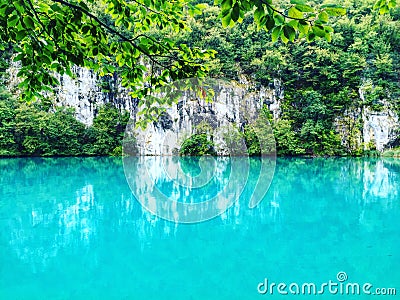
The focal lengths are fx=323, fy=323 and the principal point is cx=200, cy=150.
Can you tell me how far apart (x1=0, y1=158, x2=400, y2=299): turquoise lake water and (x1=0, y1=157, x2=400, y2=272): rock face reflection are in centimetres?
3

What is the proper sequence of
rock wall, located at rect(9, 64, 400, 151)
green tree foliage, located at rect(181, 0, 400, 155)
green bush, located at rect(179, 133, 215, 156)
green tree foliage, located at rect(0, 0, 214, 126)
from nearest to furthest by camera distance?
green tree foliage, located at rect(0, 0, 214, 126) → green bush, located at rect(179, 133, 215, 156) → rock wall, located at rect(9, 64, 400, 151) → green tree foliage, located at rect(181, 0, 400, 155)

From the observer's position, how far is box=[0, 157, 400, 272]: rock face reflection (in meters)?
5.68

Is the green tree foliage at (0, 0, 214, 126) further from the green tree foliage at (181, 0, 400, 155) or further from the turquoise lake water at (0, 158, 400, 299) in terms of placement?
the green tree foliage at (181, 0, 400, 155)

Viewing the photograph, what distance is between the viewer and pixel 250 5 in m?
1.12

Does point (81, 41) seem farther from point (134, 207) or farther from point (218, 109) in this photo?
point (218, 109)

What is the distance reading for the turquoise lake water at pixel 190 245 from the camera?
Result: 13.3ft

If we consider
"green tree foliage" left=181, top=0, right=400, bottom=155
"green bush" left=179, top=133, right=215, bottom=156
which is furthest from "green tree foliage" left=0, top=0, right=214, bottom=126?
"green tree foliage" left=181, top=0, right=400, bottom=155

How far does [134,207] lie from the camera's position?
7984 millimetres

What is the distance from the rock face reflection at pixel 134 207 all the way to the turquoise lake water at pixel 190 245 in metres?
0.03

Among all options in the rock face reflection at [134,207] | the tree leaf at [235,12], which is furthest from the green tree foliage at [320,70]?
the tree leaf at [235,12]

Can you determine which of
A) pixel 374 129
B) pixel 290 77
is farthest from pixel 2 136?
pixel 374 129

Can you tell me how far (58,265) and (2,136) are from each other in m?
17.4

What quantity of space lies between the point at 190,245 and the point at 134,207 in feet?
9.77

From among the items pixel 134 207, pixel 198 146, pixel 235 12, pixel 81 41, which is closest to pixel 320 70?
pixel 198 146
